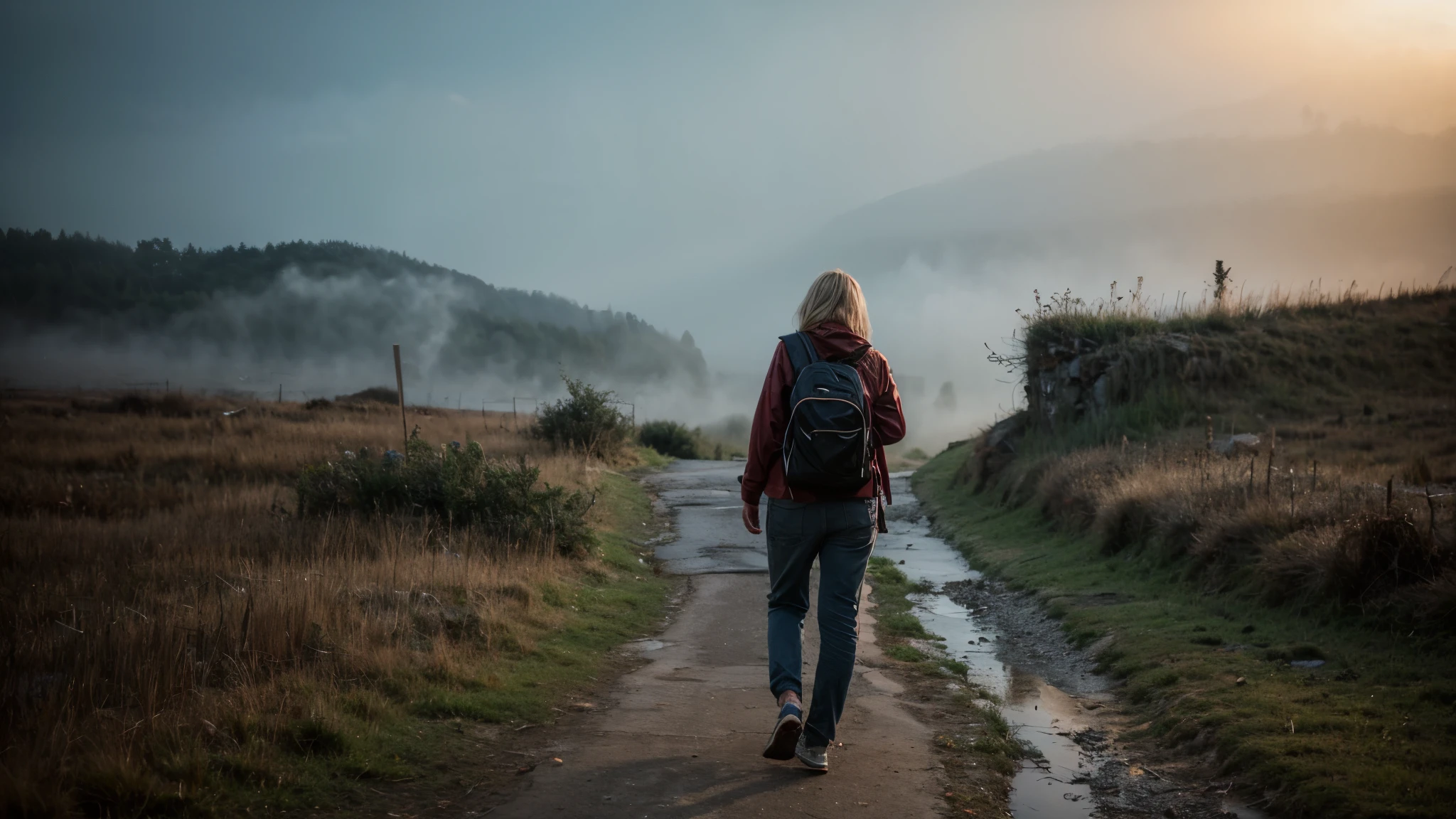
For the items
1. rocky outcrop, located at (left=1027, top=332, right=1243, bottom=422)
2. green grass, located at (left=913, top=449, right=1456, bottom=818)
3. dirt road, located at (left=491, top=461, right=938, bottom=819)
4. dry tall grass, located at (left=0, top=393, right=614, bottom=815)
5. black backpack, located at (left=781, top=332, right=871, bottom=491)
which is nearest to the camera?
dry tall grass, located at (left=0, top=393, right=614, bottom=815)

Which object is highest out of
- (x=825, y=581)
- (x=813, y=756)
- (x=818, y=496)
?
(x=818, y=496)

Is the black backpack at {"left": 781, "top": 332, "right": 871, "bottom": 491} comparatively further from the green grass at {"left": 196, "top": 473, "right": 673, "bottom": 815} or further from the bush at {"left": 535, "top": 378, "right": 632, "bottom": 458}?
the bush at {"left": 535, "top": 378, "right": 632, "bottom": 458}

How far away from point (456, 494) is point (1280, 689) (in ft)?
28.7

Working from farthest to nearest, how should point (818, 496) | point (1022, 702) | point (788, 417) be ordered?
point (1022, 702) < point (788, 417) < point (818, 496)

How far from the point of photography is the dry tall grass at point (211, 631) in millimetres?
4109

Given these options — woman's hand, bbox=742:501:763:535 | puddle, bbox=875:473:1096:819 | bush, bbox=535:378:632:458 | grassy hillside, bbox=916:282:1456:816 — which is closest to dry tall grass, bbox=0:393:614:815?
woman's hand, bbox=742:501:763:535

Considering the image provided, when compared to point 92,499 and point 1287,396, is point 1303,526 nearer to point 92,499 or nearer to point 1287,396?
point 1287,396

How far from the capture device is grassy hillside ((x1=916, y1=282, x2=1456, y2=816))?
5.34m

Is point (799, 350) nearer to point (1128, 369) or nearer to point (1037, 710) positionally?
point (1037, 710)

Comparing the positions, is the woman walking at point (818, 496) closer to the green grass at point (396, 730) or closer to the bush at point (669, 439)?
the green grass at point (396, 730)

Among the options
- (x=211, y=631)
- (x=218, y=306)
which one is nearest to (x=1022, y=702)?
(x=211, y=631)

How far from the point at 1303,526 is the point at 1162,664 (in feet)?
8.55

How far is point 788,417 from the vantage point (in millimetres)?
4801

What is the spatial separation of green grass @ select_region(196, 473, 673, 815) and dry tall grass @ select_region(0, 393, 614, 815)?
0.03 metres
